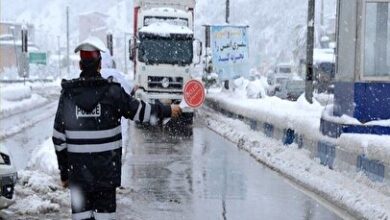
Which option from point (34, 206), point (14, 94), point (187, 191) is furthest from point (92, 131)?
point (14, 94)

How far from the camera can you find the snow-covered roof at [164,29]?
23.1 m

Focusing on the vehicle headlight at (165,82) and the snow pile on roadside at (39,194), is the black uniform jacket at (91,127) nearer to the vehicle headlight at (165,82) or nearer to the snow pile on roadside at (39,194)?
the snow pile on roadside at (39,194)

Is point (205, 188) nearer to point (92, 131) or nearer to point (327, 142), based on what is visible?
point (327, 142)

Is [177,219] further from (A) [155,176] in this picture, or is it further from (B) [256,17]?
(B) [256,17]

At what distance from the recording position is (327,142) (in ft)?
36.0

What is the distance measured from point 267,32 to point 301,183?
341 feet

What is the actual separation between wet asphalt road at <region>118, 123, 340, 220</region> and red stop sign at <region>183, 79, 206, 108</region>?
6.07ft

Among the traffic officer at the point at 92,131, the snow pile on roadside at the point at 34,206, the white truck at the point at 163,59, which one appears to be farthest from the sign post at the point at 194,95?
the white truck at the point at 163,59

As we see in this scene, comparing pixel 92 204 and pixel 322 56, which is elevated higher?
pixel 322 56

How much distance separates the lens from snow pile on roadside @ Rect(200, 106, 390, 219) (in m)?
8.13

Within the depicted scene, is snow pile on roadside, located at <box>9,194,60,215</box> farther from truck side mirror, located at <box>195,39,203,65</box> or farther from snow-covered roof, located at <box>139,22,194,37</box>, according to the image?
truck side mirror, located at <box>195,39,203,65</box>

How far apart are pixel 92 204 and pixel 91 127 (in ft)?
2.06

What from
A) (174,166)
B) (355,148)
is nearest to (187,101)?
(355,148)

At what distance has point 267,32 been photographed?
112625mm
